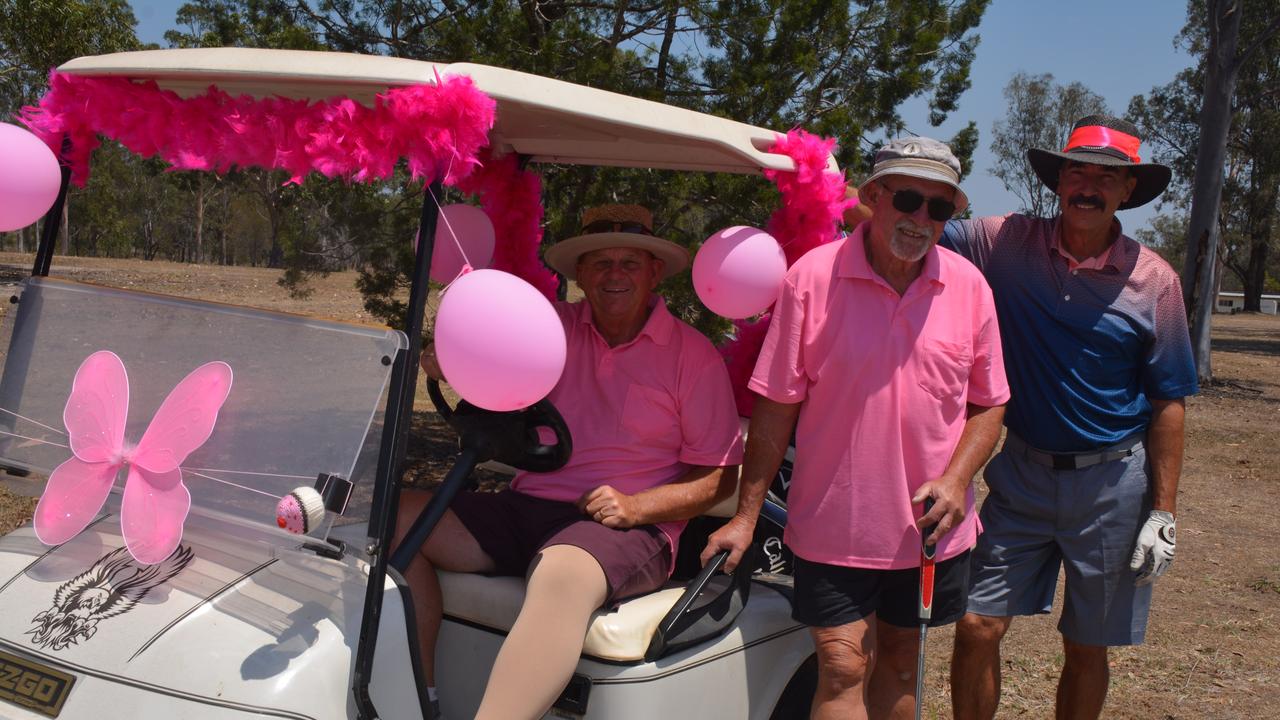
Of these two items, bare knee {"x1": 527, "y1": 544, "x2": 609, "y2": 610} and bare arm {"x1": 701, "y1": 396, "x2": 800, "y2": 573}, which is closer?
bare knee {"x1": 527, "y1": 544, "x2": 609, "y2": 610}

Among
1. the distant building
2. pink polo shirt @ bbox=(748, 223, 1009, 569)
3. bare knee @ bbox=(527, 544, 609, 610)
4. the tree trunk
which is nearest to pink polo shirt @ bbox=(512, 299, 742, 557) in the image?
pink polo shirt @ bbox=(748, 223, 1009, 569)

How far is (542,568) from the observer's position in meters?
2.32

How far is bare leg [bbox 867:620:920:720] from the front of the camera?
2611 millimetres

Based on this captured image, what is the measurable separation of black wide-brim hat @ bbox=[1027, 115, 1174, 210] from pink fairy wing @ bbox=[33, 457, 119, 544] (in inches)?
99.0

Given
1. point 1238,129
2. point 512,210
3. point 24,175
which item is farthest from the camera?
point 1238,129

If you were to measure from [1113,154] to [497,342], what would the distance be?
189 centimetres

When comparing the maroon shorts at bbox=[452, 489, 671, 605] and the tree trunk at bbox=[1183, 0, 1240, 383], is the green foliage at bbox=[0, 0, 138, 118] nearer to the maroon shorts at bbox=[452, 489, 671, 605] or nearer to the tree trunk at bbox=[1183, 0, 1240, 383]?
the maroon shorts at bbox=[452, 489, 671, 605]

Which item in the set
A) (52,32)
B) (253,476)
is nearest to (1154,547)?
(253,476)

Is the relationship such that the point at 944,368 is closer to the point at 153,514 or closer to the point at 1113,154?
the point at 1113,154

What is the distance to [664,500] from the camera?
2629 millimetres

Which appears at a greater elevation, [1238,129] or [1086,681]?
[1238,129]

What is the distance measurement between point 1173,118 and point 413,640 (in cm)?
3313

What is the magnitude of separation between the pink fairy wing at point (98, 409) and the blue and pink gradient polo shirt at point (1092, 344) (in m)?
2.28

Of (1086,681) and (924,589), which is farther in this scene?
(1086,681)
